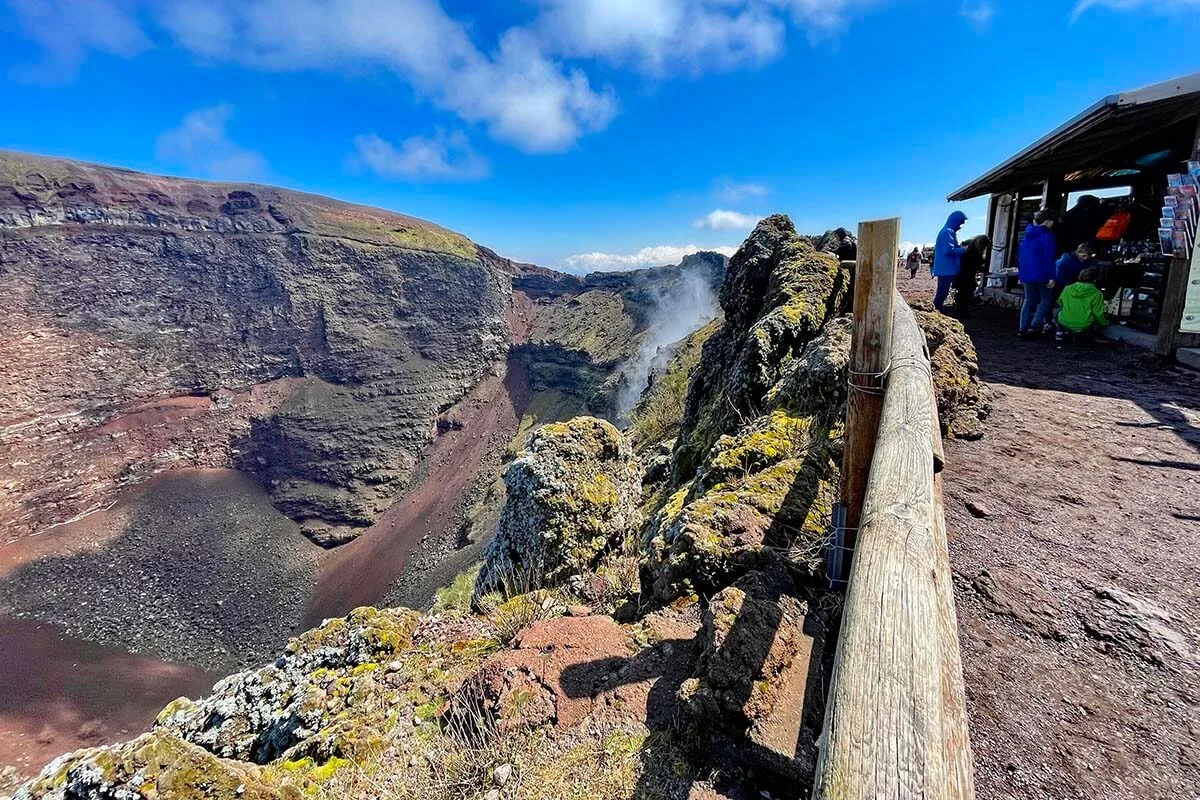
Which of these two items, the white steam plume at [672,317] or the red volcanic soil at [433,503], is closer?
the red volcanic soil at [433,503]

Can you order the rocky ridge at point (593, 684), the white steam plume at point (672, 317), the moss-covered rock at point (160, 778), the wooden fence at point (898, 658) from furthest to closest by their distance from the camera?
the white steam plume at point (672, 317) → the moss-covered rock at point (160, 778) → the rocky ridge at point (593, 684) → the wooden fence at point (898, 658)

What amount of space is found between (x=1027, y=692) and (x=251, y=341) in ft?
202

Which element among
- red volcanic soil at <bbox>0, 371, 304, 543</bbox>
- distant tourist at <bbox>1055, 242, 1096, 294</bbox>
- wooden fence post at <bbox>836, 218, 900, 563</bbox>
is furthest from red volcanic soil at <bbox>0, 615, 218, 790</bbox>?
distant tourist at <bbox>1055, 242, 1096, 294</bbox>

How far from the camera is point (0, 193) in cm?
4238

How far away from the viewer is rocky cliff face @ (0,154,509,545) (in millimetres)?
38750

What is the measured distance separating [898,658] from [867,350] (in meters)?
1.66

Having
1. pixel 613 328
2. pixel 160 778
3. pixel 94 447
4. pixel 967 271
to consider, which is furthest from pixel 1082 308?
pixel 94 447

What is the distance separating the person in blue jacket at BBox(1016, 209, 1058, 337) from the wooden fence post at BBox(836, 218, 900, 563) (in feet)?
25.8

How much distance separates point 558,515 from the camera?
237 inches

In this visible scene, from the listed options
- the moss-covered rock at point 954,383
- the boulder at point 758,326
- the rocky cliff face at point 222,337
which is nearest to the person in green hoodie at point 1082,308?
the boulder at point 758,326

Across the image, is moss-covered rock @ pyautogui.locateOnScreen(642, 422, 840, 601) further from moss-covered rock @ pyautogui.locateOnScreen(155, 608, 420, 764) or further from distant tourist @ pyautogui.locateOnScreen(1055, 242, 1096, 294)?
distant tourist @ pyautogui.locateOnScreen(1055, 242, 1096, 294)

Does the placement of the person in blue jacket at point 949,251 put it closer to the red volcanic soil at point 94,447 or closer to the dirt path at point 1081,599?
the dirt path at point 1081,599

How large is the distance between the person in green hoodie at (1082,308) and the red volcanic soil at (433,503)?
99.1 ft

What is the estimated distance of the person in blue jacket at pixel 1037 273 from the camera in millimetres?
7539
